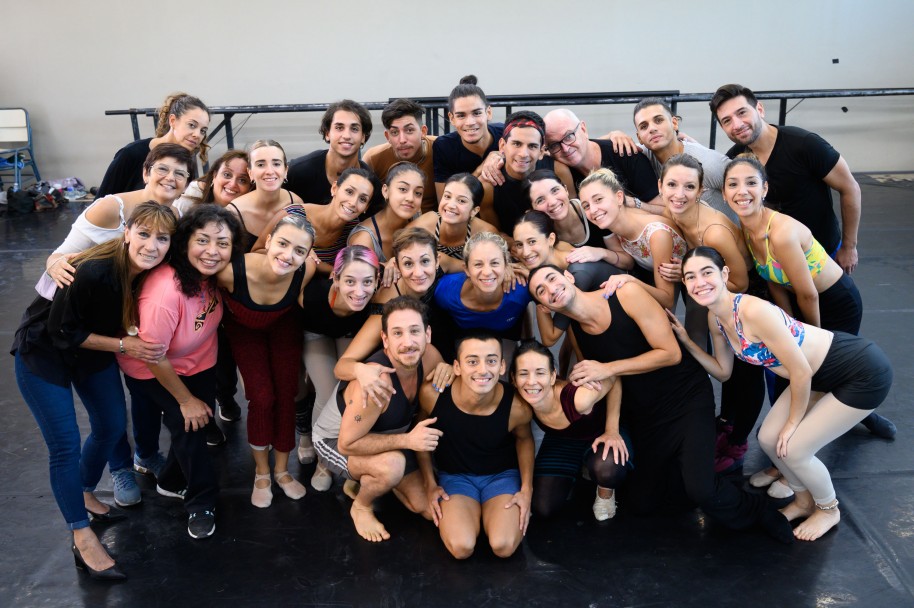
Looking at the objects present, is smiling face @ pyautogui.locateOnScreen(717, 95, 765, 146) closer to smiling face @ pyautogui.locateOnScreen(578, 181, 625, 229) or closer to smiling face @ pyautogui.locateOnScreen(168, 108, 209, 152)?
smiling face @ pyautogui.locateOnScreen(578, 181, 625, 229)

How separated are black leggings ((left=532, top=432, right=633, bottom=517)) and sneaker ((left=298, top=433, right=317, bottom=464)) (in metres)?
1.08

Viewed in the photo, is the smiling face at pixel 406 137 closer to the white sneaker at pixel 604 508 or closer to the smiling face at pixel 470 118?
the smiling face at pixel 470 118

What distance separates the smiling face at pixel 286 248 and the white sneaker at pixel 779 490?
86.2 inches

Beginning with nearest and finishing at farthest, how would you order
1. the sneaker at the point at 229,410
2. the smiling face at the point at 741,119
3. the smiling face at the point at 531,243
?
the smiling face at the point at 531,243, the smiling face at the point at 741,119, the sneaker at the point at 229,410

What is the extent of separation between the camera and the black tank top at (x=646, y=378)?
3.11m

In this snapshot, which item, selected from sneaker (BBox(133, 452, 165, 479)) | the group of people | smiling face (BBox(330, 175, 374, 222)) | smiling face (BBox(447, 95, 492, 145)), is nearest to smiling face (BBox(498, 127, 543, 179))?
the group of people

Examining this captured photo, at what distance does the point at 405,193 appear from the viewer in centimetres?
348

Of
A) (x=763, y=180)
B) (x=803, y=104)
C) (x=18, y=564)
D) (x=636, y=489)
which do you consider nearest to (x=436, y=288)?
(x=636, y=489)

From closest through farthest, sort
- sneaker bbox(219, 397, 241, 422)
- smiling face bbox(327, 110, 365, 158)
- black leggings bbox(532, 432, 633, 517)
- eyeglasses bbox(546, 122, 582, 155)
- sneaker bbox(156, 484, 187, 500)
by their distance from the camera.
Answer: black leggings bbox(532, 432, 633, 517), sneaker bbox(156, 484, 187, 500), eyeglasses bbox(546, 122, 582, 155), smiling face bbox(327, 110, 365, 158), sneaker bbox(219, 397, 241, 422)

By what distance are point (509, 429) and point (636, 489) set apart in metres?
0.58

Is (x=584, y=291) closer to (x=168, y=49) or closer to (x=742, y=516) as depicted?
(x=742, y=516)

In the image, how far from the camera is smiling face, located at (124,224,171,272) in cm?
285

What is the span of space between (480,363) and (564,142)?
133 cm

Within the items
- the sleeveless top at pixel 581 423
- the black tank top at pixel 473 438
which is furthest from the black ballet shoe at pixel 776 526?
the black tank top at pixel 473 438
